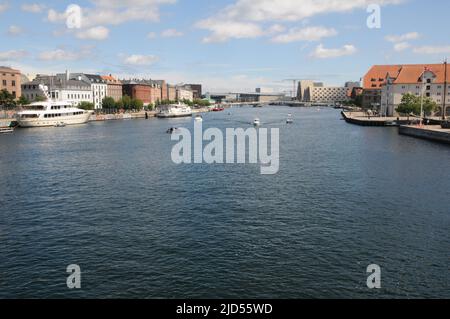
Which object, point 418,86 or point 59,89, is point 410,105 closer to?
point 418,86

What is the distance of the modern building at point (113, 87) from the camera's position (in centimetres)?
16493

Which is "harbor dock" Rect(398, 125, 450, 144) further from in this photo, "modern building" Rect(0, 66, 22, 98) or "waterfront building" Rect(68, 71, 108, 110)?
"waterfront building" Rect(68, 71, 108, 110)

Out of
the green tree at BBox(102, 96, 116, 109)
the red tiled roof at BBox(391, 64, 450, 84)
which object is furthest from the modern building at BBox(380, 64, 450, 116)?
the green tree at BBox(102, 96, 116, 109)

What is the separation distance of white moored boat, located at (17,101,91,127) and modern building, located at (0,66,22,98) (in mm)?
13510

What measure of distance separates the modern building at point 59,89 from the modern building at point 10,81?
518 cm

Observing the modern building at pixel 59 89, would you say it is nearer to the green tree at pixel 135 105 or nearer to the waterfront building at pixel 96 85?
the waterfront building at pixel 96 85

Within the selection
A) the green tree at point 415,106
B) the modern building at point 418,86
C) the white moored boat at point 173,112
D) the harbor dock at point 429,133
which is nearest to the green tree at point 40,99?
the white moored boat at point 173,112

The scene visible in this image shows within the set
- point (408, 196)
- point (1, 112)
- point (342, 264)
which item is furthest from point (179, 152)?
point (1, 112)

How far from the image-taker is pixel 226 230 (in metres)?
22.1

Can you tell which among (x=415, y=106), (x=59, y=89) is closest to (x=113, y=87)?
(x=59, y=89)

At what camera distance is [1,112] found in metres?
104
